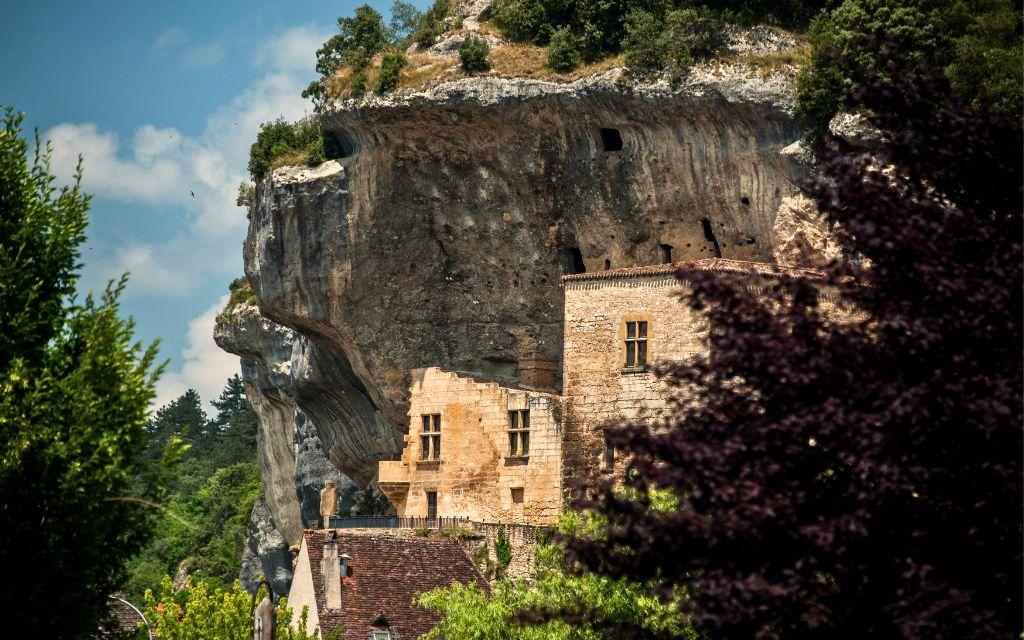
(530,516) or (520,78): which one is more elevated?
(520,78)

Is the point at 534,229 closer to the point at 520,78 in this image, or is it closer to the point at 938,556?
the point at 520,78

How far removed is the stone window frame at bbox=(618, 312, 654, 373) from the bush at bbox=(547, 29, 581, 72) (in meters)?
8.71

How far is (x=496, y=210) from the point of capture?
51000mm

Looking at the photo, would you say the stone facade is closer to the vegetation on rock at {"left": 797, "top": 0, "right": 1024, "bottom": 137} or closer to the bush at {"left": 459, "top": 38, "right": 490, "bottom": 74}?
the bush at {"left": 459, "top": 38, "right": 490, "bottom": 74}

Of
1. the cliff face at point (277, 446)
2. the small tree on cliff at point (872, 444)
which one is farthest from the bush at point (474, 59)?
the small tree on cliff at point (872, 444)

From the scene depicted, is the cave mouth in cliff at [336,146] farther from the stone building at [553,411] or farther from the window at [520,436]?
the window at [520,436]

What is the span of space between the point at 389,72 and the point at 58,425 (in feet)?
→ 107

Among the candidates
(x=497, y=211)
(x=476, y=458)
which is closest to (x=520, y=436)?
(x=476, y=458)

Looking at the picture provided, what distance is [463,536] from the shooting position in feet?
142

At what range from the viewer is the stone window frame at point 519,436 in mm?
46406

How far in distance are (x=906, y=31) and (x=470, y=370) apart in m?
17.6

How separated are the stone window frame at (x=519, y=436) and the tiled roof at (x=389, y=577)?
4318 mm

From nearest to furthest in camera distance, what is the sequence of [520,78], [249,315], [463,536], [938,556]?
[938,556] → [463,536] → [520,78] → [249,315]

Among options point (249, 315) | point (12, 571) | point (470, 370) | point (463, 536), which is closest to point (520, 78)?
point (470, 370)
